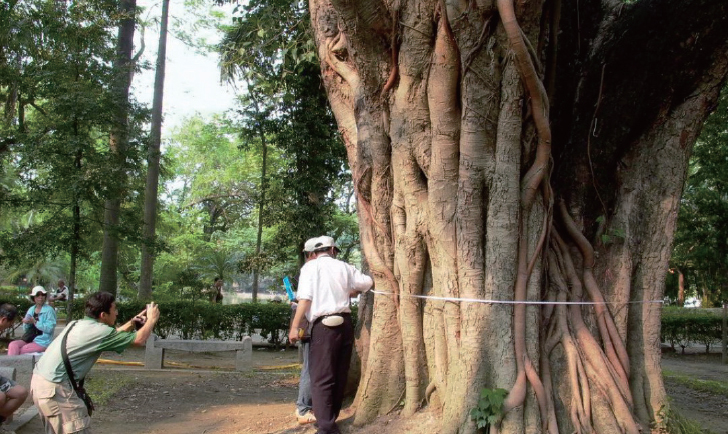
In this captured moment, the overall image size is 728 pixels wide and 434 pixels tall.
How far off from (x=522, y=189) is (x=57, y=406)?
11.8ft

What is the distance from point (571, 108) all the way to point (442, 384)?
287 centimetres

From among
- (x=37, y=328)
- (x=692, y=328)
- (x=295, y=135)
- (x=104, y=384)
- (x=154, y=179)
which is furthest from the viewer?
(x=154, y=179)

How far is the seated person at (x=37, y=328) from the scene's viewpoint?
8211 millimetres

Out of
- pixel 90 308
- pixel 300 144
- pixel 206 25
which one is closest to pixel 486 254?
pixel 90 308

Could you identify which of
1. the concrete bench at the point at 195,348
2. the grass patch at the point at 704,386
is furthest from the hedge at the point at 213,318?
the grass patch at the point at 704,386

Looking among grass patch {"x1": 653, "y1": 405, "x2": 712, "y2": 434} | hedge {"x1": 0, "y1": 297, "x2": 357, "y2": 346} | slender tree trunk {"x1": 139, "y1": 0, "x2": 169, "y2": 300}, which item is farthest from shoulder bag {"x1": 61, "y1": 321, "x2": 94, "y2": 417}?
slender tree trunk {"x1": 139, "y1": 0, "x2": 169, "y2": 300}

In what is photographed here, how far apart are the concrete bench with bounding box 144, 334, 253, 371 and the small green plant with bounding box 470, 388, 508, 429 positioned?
751 cm

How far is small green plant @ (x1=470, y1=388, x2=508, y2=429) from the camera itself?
4320 mm

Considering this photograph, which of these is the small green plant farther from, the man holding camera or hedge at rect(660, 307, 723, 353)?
hedge at rect(660, 307, 723, 353)

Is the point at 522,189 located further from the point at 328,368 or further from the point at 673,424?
the point at 673,424

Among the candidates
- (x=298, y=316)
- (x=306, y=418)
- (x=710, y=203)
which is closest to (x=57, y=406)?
(x=298, y=316)

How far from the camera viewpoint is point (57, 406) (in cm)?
390

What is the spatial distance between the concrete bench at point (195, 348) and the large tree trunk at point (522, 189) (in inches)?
228

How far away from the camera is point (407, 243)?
17.1 feet
